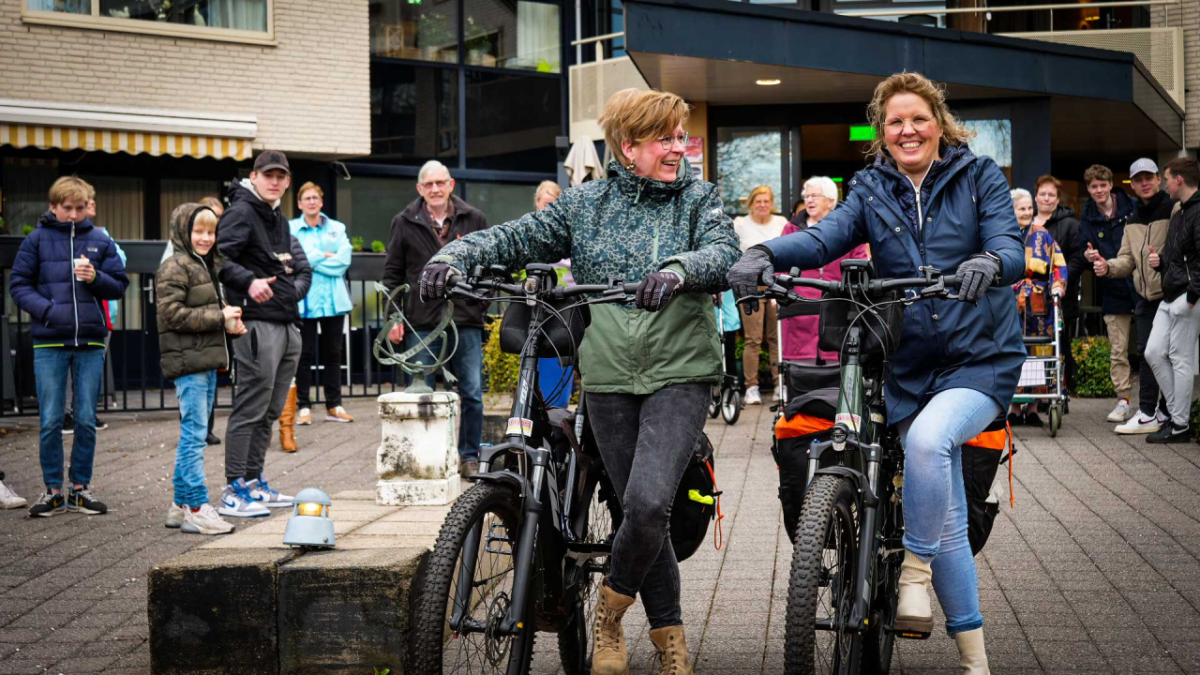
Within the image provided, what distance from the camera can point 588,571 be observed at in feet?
14.7

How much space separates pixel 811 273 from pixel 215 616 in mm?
4876

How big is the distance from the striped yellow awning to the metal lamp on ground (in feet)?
47.8

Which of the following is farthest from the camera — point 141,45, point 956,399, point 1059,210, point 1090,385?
point 141,45

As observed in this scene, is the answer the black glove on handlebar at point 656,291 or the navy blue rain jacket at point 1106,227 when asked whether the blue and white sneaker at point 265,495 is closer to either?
the black glove on handlebar at point 656,291

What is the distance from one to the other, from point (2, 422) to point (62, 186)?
5647 millimetres

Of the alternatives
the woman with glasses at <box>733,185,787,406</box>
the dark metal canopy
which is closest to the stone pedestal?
the woman with glasses at <box>733,185,787,406</box>

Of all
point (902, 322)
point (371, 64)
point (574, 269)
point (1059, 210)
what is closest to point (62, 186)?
point (574, 269)

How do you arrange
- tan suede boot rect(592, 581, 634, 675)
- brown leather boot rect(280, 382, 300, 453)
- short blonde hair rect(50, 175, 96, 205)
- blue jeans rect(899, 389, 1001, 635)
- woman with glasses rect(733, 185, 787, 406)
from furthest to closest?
1. woman with glasses rect(733, 185, 787, 406)
2. brown leather boot rect(280, 382, 300, 453)
3. short blonde hair rect(50, 175, 96, 205)
4. tan suede boot rect(592, 581, 634, 675)
5. blue jeans rect(899, 389, 1001, 635)

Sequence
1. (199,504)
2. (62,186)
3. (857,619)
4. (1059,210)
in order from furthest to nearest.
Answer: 1. (1059,210)
2. (62,186)
3. (199,504)
4. (857,619)

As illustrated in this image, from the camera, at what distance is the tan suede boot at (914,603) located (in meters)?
4.09

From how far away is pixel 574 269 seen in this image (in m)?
4.53

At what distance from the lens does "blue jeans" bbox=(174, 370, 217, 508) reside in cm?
750

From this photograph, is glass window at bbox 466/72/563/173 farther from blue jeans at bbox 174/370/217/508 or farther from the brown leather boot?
blue jeans at bbox 174/370/217/508

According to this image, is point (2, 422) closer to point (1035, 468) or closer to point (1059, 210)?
point (1035, 468)
